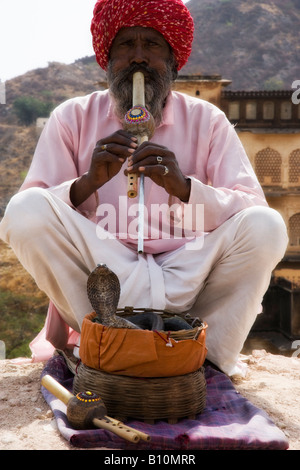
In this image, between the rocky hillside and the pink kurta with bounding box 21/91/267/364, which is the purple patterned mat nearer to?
the pink kurta with bounding box 21/91/267/364

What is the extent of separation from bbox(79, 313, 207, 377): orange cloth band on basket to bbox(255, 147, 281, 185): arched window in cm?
1603

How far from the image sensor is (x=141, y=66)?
265 cm

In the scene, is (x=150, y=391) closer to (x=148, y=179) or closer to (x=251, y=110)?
(x=148, y=179)

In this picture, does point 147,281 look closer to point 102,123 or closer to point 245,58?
point 102,123

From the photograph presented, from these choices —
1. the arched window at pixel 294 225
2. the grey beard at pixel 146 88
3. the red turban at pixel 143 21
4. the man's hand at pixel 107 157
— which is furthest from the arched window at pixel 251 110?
the man's hand at pixel 107 157

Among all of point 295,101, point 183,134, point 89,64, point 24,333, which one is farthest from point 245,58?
point 183,134

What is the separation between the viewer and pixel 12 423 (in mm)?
1991

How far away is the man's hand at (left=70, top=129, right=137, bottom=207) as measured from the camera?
2.25m

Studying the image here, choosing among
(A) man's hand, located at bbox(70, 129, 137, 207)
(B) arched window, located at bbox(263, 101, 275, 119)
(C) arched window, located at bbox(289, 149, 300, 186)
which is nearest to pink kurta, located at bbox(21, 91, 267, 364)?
(A) man's hand, located at bbox(70, 129, 137, 207)

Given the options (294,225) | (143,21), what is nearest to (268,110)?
(294,225)

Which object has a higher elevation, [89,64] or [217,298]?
[89,64]

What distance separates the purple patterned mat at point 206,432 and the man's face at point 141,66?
1308mm

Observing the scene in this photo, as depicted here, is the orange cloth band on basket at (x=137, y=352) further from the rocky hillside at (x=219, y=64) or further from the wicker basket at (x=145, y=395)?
the rocky hillside at (x=219, y=64)

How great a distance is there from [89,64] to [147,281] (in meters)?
54.0
